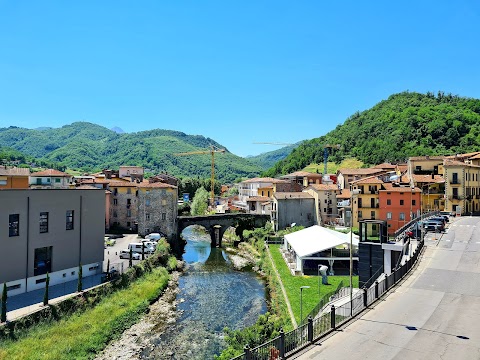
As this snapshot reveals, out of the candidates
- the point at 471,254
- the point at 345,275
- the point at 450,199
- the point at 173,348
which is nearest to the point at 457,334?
the point at 471,254

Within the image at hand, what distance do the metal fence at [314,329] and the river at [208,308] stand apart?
1081 centimetres

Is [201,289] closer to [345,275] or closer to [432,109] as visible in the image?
[345,275]

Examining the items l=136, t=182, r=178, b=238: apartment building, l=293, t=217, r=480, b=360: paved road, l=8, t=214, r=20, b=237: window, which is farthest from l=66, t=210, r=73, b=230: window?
l=293, t=217, r=480, b=360: paved road

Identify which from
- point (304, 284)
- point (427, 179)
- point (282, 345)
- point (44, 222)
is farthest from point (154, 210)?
point (282, 345)

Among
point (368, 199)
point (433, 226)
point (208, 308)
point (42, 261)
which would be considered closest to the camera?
point (42, 261)

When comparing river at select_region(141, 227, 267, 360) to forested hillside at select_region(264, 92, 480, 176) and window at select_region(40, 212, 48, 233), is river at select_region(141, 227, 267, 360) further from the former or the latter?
forested hillside at select_region(264, 92, 480, 176)

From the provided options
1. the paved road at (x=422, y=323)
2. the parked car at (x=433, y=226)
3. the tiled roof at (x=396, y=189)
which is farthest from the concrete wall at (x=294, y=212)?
the paved road at (x=422, y=323)

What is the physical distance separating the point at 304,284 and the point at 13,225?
78.4ft

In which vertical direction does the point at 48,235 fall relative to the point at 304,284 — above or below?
above

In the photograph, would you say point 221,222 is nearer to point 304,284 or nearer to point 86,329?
point 304,284

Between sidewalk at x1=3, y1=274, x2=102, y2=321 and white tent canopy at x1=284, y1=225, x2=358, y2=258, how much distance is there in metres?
19.8

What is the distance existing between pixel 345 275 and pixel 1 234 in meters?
29.9

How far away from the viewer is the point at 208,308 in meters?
33.8

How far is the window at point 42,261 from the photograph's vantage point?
29.7 meters
